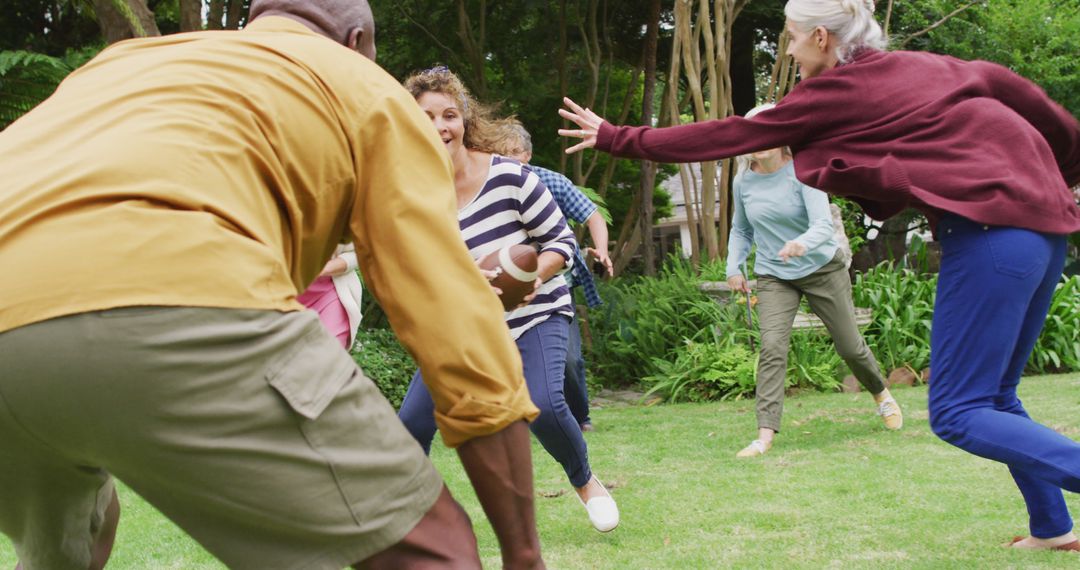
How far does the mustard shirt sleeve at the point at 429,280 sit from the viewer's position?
1927 millimetres

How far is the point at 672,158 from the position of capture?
4.02m

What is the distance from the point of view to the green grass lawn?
14.4 feet

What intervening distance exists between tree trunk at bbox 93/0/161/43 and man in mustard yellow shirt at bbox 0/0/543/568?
6678 mm

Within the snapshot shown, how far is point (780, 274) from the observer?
23.6ft

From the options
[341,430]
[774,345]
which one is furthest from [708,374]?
[341,430]

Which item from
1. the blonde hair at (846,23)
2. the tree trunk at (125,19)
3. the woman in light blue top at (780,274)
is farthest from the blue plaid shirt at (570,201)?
the tree trunk at (125,19)

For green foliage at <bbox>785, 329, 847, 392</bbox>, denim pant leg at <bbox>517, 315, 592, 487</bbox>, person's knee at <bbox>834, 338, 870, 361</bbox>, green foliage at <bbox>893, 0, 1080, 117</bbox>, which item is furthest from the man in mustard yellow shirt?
green foliage at <bbox>893, 0, 1080, 117</bbox>

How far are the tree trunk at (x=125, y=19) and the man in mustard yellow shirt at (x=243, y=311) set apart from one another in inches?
263

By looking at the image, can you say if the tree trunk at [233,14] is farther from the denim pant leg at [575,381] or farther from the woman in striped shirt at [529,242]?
the woman in striped shirt at [529,242]

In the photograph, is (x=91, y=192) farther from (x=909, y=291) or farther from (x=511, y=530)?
(x=909, y=291)

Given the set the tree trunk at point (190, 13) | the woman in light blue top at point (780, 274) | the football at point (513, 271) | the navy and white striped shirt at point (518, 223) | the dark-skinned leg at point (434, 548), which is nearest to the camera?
the dark-skinned leg at point (434, 548)

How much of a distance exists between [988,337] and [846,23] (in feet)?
3.79

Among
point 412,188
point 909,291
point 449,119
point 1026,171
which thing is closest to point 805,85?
point 1026,171

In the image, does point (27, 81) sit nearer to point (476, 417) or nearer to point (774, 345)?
point (774, 345)
